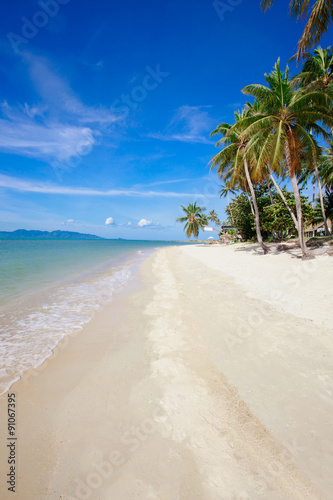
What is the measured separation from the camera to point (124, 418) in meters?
2.44

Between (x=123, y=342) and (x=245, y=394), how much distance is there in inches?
101

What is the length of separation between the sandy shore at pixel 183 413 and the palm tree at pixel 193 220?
4610cm

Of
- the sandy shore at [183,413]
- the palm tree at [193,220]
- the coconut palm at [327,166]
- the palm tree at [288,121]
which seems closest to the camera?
the sandy shore at [183,413]

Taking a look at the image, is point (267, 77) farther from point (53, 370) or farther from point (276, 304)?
point (53, 370)

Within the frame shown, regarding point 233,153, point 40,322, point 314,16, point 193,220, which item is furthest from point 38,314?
point 193,220

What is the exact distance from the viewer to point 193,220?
165 ft

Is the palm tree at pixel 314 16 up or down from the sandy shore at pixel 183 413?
up

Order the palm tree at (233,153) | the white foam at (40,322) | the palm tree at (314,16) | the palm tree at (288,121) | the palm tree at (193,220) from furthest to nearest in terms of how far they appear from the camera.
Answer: the palm tree at (193,220)
the palm tree at (233,153)
the palm tree at (288,121)
the palm tree at (314,16)
the white foam at (40,322)

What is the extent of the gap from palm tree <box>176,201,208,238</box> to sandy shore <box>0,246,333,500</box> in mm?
46104

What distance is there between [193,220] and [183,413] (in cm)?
4921

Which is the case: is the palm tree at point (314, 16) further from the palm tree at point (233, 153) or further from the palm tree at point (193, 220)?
the palm tree at point (193, 220)

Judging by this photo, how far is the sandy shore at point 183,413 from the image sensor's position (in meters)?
1.75

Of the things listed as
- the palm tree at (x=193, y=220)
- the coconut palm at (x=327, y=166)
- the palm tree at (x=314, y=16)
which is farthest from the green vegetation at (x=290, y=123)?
the palm tree at (x=193, y=220)

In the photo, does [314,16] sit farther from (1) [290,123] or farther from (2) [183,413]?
(2) [183,413]
